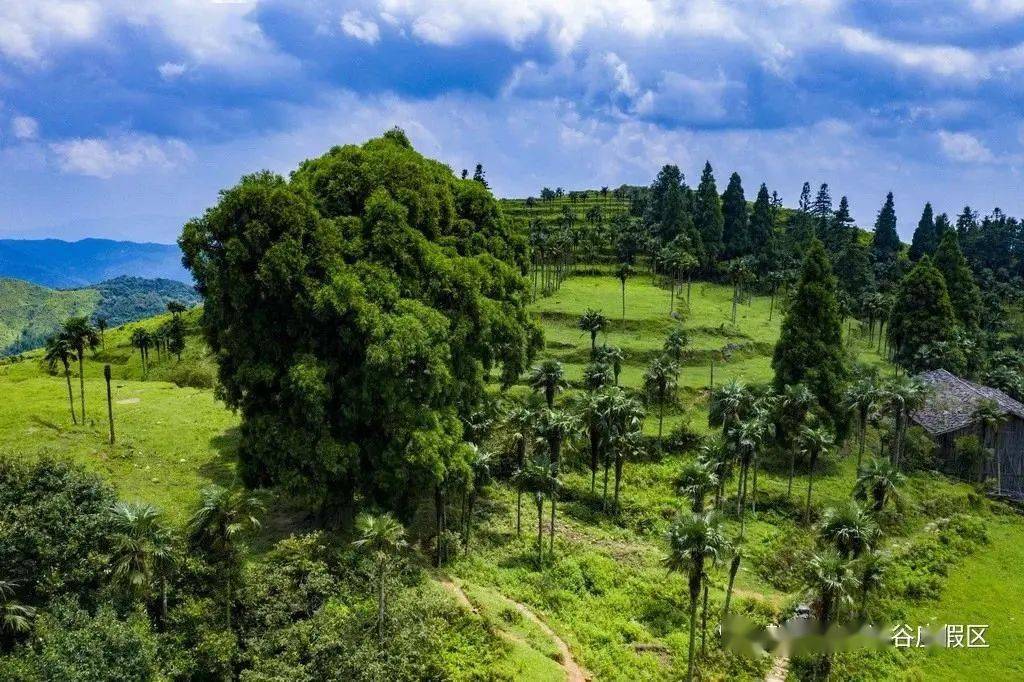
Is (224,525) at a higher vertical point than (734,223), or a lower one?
lower

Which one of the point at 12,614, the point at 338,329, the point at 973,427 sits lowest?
the point at 12,614

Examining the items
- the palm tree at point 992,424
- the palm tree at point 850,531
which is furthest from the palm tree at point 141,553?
the palm tree at point 992,424

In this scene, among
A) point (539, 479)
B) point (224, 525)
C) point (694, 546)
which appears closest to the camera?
point (224, 525)

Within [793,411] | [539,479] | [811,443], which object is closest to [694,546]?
[539,479]

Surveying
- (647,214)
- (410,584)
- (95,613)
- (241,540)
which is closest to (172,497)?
(241,540)

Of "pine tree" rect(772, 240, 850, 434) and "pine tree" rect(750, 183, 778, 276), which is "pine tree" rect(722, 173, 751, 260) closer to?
"pine tree" rect(750, 183, 778, 276)

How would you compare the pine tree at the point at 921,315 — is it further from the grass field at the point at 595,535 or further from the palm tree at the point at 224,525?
the palm tree at the point at 224,525

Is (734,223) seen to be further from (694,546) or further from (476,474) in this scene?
(694,546)
